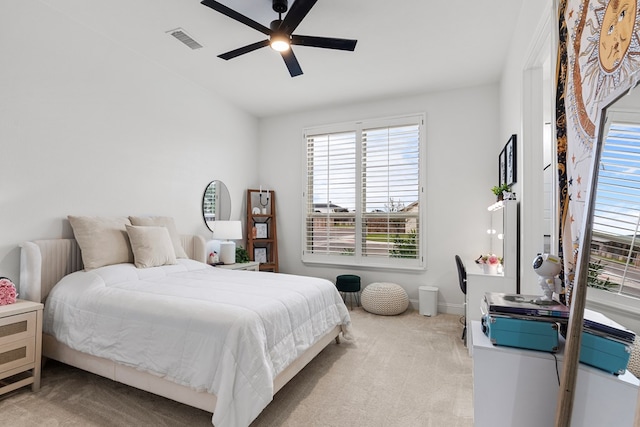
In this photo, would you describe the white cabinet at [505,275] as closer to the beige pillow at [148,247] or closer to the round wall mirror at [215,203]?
the beige pillow at [148,247]

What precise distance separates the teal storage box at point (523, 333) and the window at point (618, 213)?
301 mm

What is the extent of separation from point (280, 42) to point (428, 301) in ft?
11.0

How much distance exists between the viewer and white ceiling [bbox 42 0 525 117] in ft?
9.04

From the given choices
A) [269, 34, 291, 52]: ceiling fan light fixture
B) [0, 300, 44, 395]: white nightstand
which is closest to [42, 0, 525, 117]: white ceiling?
[269, 34, 291, 52]: ceiling fan light fixture

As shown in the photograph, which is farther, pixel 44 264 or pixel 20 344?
pixel 44 264

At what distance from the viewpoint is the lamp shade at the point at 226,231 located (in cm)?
420

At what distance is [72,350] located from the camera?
2373 mm

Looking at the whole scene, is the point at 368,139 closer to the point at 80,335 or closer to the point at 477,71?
the point at 477,71

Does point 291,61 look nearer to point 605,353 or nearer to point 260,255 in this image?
point 605,353

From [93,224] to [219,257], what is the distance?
158 centimetres

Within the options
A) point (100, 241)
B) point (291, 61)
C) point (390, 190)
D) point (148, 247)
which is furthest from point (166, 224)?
point (390, 190)

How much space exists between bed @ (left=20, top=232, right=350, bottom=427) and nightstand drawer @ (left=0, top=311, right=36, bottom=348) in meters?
0.18

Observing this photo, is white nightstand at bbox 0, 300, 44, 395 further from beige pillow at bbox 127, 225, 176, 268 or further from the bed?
beige pillow at bbox 127, 225, 176, 268

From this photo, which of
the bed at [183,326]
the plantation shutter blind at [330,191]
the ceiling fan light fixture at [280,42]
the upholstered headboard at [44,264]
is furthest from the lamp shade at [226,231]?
the ceiling fan light fixture at [280,42]
